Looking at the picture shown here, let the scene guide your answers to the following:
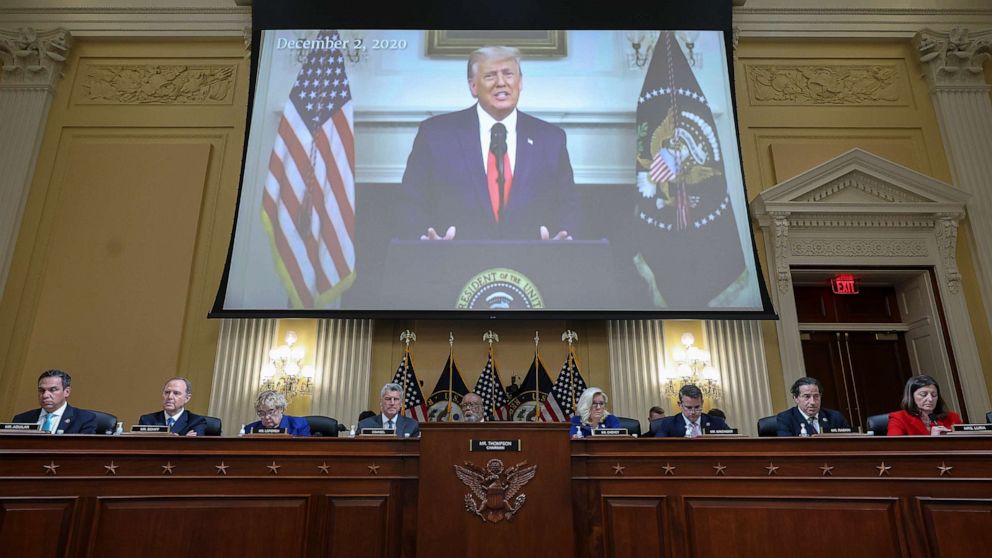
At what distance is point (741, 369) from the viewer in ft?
22.0

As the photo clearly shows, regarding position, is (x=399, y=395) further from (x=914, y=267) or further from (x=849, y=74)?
(x=849, y=74)

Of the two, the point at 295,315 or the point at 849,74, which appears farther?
the point at 849,74

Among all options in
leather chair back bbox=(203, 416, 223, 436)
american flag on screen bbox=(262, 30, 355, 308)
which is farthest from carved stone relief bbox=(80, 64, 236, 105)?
leather chair back bbox=(203, 416, 223, 436)

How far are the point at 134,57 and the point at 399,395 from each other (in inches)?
230

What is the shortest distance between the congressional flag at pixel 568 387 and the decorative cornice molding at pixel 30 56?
6630 millimetres

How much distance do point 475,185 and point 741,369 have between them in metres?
3.23

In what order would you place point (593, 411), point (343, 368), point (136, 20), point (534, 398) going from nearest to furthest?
point (593, 411) < point (534, 398) < point (343, 368) < point (136, 20)

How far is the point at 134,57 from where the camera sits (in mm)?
8078

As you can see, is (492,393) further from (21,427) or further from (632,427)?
Answer: (21,427)

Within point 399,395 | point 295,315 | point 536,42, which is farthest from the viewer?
point 536,42

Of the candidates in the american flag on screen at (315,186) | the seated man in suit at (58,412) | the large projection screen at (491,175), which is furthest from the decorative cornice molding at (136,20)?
the seated man in suit at (58,412)

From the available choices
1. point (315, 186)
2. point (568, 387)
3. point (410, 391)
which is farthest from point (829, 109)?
point (315, 186)

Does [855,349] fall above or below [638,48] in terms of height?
below

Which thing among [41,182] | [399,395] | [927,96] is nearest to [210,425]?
[399,395]
